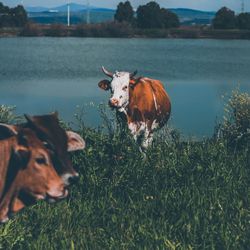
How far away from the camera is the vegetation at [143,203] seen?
798 cm

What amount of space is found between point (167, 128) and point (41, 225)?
177 inches

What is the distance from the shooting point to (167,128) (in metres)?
12.2

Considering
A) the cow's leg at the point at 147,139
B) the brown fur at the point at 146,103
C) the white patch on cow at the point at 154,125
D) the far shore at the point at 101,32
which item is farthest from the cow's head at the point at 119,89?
the far shore at the point at 101,32

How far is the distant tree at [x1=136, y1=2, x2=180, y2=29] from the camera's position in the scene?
91625 mm

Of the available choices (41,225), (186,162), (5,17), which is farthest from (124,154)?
(5,17)

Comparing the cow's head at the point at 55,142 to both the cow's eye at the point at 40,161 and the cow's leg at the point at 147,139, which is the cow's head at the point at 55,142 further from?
the cow's leg at the point at 147,139

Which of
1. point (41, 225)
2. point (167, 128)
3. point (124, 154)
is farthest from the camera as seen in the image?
point (167, 128)

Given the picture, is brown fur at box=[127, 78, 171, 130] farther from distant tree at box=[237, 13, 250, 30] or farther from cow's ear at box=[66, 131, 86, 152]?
distant tree at box=[237, 13, 250, 30]

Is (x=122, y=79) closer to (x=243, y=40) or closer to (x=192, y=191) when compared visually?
(x=192, y=191)

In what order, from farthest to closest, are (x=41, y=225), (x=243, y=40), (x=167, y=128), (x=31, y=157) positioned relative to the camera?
1. (x=243, y=40)
2. (x=167, y=128)
3. (x=41, y=225)
4. (x=31, y=157)

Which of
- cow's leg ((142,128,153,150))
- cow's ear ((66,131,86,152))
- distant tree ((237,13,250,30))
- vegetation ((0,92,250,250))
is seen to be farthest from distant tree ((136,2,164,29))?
cow's ear ((66,131,86,152))

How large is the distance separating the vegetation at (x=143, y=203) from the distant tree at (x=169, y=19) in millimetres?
84574

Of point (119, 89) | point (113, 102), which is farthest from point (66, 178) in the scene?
point (119, 89)

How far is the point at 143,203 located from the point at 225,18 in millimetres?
85696
